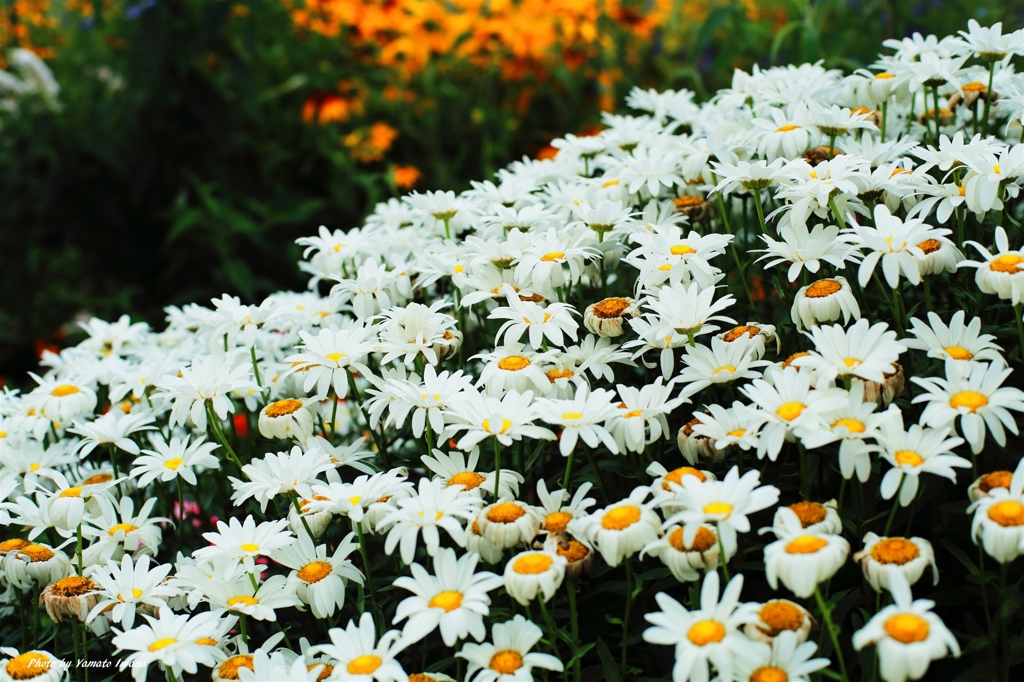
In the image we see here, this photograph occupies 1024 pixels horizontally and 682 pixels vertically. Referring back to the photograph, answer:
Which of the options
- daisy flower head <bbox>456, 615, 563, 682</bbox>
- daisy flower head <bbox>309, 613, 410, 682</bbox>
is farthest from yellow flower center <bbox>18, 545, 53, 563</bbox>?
daisy flower head <bbox>456, 615, 563, 682</bbox>

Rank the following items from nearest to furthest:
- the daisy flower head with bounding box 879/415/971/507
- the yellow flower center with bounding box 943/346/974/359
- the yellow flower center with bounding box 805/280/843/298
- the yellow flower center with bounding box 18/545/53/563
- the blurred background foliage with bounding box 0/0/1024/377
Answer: the daisy flower head with bounding box 879/415/971/507 → the yellow flower center with bounding box 943/346/974/359 → the yellow flower center with bounding box 805/280/843/298 → the yellow flower center with bounding box 18/545/53/563 → the blurred background foliage with bounding box 0/0/1024/377

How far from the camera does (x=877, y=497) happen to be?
66.2 inches

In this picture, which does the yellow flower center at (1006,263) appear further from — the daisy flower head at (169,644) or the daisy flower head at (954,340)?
the daisy flower head at (169,644)

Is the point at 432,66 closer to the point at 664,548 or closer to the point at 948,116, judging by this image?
the point at 948,116

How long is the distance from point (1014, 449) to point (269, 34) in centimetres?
535

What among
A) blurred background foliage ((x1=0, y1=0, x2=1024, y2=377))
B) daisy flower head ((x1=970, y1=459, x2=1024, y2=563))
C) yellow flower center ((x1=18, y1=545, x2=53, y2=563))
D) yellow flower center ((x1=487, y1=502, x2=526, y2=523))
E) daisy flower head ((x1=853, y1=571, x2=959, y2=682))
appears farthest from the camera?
blurred background foliage ((x1=0, y1=0, x2=1024, y2=377))

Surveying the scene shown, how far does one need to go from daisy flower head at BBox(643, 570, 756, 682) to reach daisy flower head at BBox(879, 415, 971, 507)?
0.95 feet

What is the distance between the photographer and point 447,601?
1.43 metres

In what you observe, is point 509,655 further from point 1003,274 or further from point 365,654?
point 1003,274

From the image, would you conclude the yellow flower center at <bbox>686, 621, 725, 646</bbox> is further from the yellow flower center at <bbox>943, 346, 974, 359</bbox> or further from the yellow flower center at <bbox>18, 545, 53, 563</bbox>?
the yellow flower center at <bbox>18, 545, 53, 563</bbox>

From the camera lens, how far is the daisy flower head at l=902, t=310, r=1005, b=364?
1595 mm

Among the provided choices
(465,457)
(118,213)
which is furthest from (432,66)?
(465,457)

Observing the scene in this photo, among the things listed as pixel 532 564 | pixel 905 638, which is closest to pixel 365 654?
pixel 532 564

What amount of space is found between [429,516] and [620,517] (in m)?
0.31
